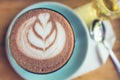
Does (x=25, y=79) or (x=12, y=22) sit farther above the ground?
(x=12, y=22)

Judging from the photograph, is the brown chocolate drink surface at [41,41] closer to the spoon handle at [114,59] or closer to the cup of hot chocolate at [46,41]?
the cup of hot chocolate at [46,41]

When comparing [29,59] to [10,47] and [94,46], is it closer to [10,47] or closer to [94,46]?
[10,47]

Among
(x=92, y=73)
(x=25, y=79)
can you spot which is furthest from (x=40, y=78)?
(x=92, y=73)

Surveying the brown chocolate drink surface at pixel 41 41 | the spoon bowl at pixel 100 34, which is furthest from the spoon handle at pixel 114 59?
the brown chocolate drink surface at pixel 41 41

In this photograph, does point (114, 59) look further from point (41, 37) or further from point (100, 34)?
point (41, 37)

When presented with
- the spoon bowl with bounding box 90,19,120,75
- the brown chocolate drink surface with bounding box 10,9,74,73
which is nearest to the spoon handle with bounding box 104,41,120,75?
the spoon bowl with bounding box 90,19,120,75

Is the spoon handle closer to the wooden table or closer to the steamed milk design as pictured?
the wooden table

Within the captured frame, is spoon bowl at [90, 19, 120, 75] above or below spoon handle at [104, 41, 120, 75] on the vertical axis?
above
